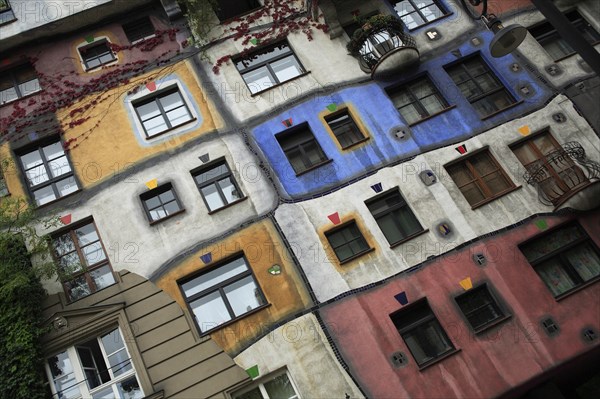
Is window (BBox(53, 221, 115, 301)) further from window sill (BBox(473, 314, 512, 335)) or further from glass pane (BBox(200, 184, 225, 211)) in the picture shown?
window sill (BBox(473, 314, 512, 335))

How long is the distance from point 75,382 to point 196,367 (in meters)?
2.69

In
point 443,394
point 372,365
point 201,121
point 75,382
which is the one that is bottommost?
point 443,394

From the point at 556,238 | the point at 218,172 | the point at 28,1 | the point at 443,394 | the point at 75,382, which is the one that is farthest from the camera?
the point at 28,1

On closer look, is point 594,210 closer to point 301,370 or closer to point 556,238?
point 556,238

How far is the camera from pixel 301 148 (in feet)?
44.3

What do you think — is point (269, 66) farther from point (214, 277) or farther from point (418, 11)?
point (214, 277)

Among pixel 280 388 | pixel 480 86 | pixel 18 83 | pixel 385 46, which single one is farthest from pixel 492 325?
pixel 18 83

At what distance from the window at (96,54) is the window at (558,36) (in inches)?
468

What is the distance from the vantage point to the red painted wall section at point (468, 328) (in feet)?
35.3

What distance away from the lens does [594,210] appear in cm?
1205

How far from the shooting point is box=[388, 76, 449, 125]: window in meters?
13.8

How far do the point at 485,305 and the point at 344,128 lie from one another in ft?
18.0

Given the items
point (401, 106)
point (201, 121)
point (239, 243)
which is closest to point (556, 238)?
point (401, 106)

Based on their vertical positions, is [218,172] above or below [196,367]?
above
